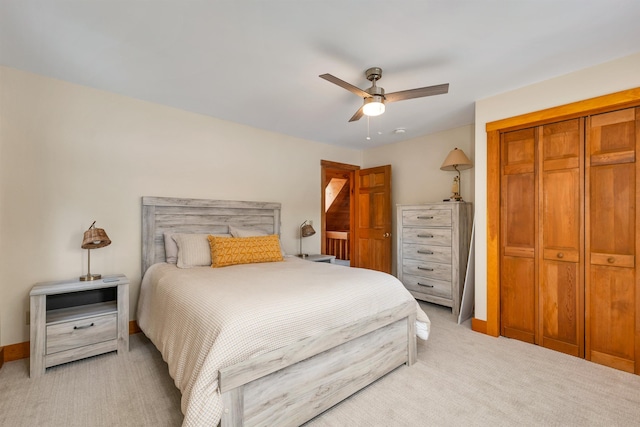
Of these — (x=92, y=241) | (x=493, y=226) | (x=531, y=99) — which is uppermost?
(x=531, y=99)

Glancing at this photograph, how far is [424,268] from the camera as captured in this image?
380cm

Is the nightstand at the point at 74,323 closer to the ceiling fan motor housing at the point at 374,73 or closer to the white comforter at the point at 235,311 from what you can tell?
the white comforter at the point at 235,311

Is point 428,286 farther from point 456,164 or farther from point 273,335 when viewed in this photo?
point 273,335

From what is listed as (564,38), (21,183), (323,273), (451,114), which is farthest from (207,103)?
(564,38)

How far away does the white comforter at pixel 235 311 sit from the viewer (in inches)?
52.9

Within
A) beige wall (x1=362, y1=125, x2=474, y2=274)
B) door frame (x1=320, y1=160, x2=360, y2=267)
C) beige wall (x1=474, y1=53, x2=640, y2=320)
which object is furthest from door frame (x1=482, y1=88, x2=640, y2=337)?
door frame (x1=320, y1=160, x2=360, y2=267)

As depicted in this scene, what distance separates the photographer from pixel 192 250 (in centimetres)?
284

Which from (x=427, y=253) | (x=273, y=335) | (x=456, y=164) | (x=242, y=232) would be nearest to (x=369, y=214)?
(x=427, y=253)

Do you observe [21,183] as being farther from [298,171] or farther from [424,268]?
[424,268]

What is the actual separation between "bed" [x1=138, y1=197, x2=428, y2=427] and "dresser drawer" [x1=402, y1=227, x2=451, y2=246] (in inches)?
60.5

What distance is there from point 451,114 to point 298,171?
2130mm

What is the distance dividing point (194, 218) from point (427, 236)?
289 centimetres

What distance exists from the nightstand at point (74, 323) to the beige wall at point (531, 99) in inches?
132

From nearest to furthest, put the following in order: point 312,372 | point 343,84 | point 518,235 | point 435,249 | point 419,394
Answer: point 312,372, point 419,394, point 343,84, point 518,235, point 435,249
